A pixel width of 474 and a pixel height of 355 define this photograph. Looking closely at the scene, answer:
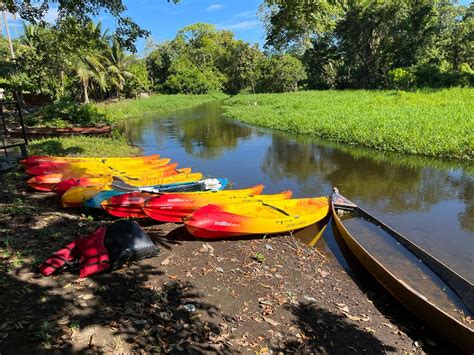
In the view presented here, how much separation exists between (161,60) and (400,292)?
206 feet

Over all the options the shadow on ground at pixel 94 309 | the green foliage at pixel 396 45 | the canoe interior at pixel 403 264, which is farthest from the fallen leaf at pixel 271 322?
the green foliage at pixel 396 45

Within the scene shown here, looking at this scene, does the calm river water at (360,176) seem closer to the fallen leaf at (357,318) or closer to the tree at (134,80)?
the fallen leaf at (357,318)

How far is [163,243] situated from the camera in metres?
6.16

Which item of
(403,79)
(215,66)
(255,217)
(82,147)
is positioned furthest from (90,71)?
(215,66)

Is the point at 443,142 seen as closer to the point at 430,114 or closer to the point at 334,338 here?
the point at 430,114

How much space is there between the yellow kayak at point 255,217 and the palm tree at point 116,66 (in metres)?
36.3

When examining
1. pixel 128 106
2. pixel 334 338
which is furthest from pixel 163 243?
pixel 128 106

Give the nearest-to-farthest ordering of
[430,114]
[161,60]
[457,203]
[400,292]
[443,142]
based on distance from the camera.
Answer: [400,292]
[457,203]
[443,142]
[430,114]
[161,60]

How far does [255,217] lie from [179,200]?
1.55 m

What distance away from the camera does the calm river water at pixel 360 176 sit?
7828 millimetres

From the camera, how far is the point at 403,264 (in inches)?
249

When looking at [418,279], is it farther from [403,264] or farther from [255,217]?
[255,217]

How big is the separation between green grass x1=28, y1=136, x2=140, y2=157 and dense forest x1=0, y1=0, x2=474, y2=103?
3776mm

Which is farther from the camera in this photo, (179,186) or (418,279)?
(179,186)
